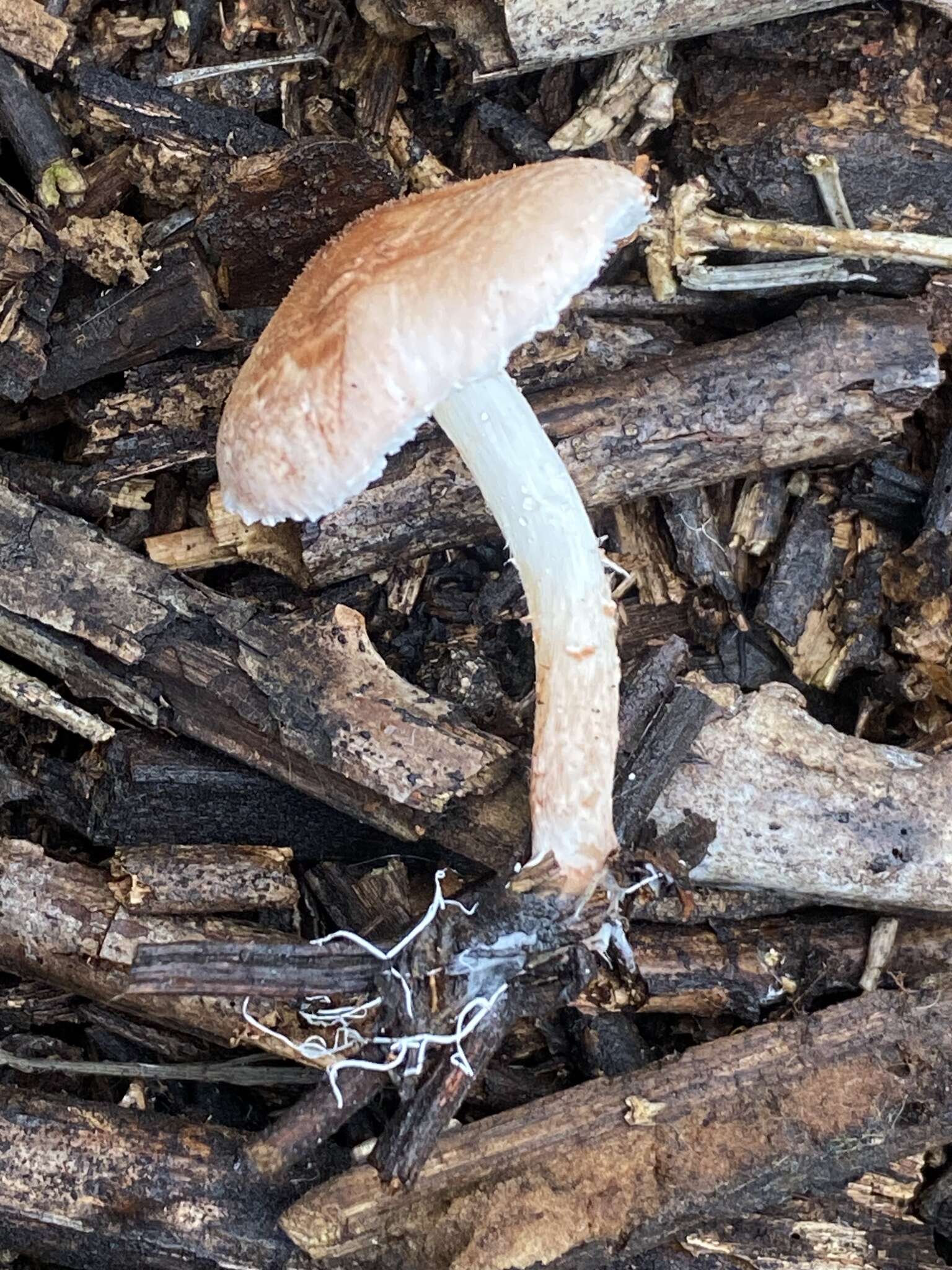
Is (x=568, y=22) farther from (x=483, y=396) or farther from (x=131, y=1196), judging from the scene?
(x=131, y=1196)

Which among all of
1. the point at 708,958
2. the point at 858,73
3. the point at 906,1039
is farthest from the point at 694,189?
the point at 906,1039

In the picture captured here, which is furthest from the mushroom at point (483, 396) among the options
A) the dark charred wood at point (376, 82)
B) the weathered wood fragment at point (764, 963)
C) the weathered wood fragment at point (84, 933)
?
the weathered wood fragment at point (84, 933)

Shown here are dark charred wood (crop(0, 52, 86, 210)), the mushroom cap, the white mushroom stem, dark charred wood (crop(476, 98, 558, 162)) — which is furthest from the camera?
dark charred wood (crop(476, 98, 558, 162))

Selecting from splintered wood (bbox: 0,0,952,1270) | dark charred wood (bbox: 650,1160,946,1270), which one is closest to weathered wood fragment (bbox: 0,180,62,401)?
splintered wood (bbox: 0,0,952,1270)

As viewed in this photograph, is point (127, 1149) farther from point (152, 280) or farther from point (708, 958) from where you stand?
point (152, 280)

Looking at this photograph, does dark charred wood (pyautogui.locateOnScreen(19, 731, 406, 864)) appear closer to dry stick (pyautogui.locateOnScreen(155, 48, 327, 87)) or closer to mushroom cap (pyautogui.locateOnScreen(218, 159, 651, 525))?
mushroom cap (pyautogui.locateOnScreen(218, 159, 651, 525))

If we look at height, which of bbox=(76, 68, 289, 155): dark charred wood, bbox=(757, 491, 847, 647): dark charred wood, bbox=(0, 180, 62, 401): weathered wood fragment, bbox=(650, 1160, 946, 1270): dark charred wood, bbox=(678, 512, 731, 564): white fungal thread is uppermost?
bbox=(76, 68, 289, 155): dark charred wood

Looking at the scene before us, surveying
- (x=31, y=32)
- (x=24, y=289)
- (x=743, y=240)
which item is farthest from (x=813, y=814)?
(x=31, y=32)

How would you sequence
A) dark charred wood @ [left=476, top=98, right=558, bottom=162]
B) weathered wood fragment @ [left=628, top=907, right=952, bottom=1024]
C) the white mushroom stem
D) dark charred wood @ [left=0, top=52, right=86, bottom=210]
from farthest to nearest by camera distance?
1. dark charred wood @ [left=476, top=98, right=558, bottom=162]
2. dark charred wood @ [left=0, top=52, right=86, bottom=210]
3. weathered wood fragment @ [left=628, top=907, right=952, bottom=1024]
4. the white mushroom stem
